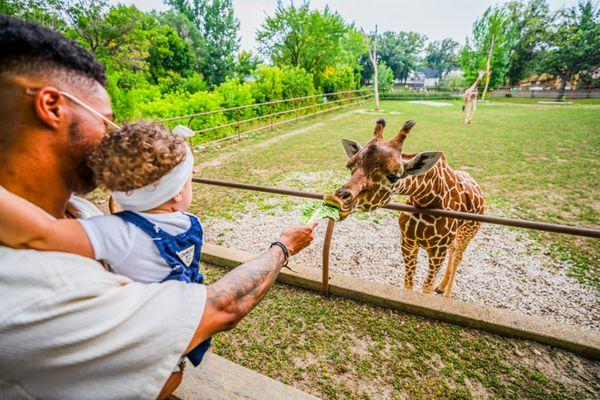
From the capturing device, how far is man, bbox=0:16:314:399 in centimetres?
67

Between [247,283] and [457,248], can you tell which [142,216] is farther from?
[457,248]

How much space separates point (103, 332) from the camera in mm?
697

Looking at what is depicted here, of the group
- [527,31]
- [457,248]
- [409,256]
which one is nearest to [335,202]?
[409,256]

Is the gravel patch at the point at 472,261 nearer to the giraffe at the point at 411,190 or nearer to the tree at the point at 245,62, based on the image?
the giraffe at the point at 411,190

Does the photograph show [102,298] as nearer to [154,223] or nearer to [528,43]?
[154,223]

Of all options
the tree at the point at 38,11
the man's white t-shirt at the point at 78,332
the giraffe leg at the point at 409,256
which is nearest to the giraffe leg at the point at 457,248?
the giraffe leg at the point at 409,256

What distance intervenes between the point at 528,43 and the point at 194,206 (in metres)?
54.8

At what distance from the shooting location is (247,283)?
1100mm

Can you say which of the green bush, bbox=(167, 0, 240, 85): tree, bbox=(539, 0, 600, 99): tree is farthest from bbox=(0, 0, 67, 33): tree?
bbox=(539, 0, 600, 99): tree

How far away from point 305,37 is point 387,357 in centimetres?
2651

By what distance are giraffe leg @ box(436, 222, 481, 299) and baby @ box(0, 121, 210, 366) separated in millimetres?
3479

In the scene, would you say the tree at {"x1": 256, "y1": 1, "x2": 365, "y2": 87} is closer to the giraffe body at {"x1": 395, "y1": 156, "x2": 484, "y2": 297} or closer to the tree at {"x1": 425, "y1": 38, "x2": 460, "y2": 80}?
the giraffe body at {"x1": 395, "y1": 156, "x2": 484, "y2": 297}

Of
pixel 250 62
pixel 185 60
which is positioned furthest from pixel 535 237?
pixel 250 62

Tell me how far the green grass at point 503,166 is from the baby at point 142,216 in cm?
522
